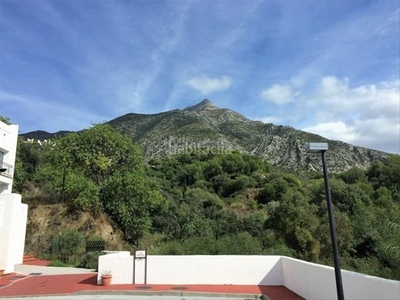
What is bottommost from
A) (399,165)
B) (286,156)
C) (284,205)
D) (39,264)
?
(39,264)

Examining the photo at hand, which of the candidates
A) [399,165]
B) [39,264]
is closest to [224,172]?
[399,165]

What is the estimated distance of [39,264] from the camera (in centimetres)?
2378

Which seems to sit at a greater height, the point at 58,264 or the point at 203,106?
the point at 203,106

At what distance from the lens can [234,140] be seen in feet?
293

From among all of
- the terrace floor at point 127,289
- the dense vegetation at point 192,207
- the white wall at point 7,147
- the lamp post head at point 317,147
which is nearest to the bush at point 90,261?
the dense vegetation at point 192,207

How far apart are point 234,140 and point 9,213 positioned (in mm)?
71777

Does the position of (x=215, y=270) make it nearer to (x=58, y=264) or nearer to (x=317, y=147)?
(x=317, y=147)

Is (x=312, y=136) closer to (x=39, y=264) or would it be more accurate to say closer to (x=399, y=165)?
(x=399, y=165)

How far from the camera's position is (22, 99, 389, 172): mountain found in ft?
257

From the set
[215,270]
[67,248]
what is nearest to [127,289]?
[215,270]

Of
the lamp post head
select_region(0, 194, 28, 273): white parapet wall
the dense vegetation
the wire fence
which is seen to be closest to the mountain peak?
the dense vegetation

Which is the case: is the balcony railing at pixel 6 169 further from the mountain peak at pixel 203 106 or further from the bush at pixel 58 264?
the mountain peak at pixel 203 106

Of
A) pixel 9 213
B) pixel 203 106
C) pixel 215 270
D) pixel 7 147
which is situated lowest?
pixel 215 270

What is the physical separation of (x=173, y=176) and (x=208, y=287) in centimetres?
5255
